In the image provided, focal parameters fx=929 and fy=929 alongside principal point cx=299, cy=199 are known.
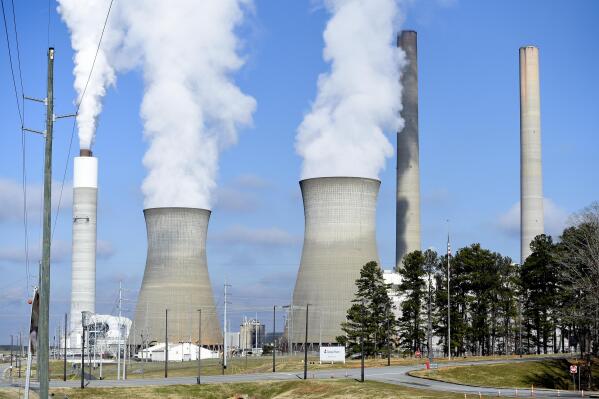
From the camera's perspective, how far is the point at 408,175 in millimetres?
Answer: 111375

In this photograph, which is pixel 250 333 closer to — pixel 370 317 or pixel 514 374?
pixel 370 317

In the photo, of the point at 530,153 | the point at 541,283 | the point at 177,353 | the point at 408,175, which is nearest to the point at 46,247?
the point at 541,283

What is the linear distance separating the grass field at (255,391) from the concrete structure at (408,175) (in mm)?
60093

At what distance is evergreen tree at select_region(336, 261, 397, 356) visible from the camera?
75938 millimetres

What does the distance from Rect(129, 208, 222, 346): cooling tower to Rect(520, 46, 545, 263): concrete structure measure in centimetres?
3814

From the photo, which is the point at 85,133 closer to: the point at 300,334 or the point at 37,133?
the point at 300,334

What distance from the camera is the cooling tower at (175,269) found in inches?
3428

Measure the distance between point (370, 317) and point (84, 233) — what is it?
1960 inches

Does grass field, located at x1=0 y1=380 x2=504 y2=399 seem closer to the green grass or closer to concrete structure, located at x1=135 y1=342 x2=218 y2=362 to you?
the green grass

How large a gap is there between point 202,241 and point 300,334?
12948mm

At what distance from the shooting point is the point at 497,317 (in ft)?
261

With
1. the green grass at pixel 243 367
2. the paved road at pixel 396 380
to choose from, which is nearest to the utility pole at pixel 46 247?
the paved road at pixel 396 380

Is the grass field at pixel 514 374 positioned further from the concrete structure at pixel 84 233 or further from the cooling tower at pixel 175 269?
the concrete structure at pixel 84 233

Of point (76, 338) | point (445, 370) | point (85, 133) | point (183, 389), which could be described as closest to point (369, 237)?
point (445, 370)
